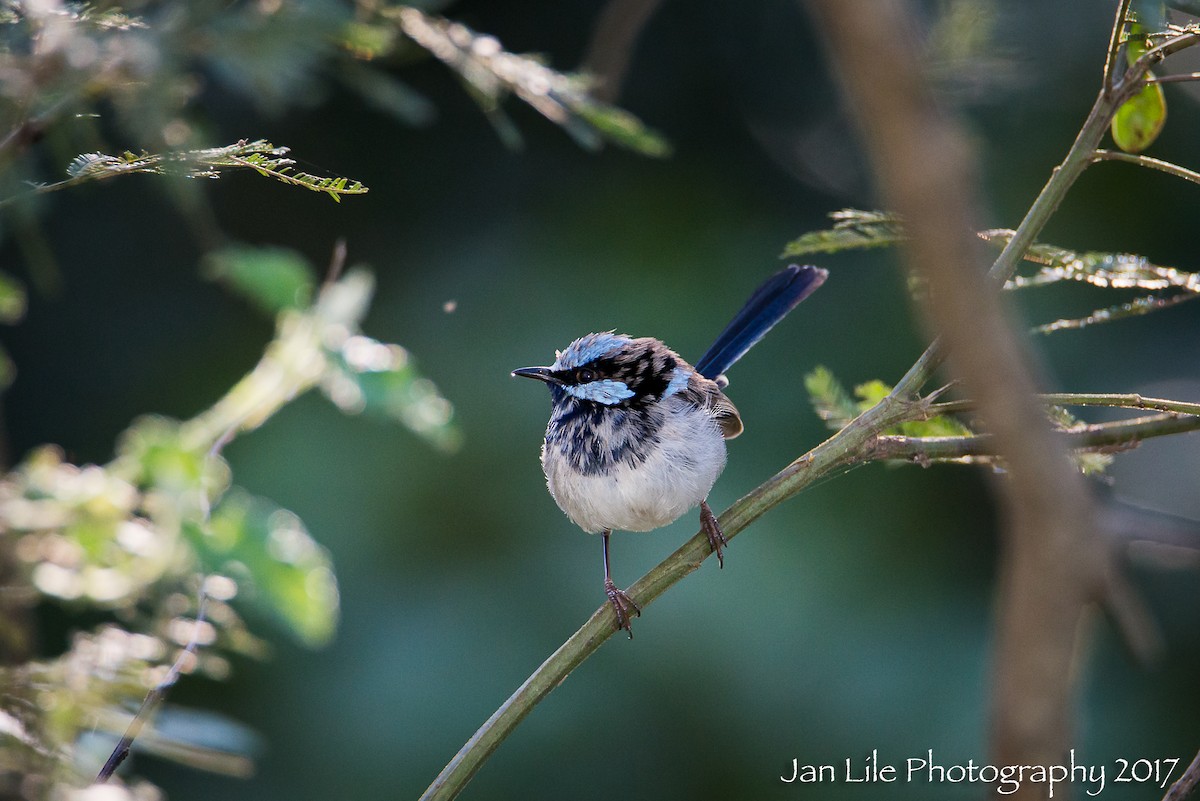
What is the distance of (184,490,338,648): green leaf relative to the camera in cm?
130

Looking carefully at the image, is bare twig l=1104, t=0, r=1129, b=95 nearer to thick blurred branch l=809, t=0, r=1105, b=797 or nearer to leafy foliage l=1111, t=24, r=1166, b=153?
leafy foliage l=1111, t=24, r=1166, b=153

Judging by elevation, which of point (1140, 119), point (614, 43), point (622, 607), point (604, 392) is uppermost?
point (614, 43)

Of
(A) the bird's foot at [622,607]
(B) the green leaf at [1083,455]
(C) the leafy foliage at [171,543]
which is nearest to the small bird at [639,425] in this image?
(A) the bird's foot at [622,607]

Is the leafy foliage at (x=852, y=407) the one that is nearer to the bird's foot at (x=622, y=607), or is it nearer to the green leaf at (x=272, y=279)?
the bird's foot at (x=622, y=607)

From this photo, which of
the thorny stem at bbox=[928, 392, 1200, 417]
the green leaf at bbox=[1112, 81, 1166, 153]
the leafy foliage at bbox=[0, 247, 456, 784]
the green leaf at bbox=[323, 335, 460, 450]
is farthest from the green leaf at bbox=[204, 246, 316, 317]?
the green leaf at bbox=[1112, 81, 1166, 153]

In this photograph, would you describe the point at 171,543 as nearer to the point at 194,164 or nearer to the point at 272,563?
the point at 272,563

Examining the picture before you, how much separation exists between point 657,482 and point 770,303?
2.61 feet

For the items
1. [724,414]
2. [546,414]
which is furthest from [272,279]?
[546,414]

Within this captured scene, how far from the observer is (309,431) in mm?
4855

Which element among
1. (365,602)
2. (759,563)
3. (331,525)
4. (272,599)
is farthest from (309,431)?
(272,599)

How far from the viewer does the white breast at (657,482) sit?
3078 millimetres

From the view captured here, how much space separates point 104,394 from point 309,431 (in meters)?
1.02

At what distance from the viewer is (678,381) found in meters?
3.42

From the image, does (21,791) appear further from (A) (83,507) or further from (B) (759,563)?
(B) (759,563)
